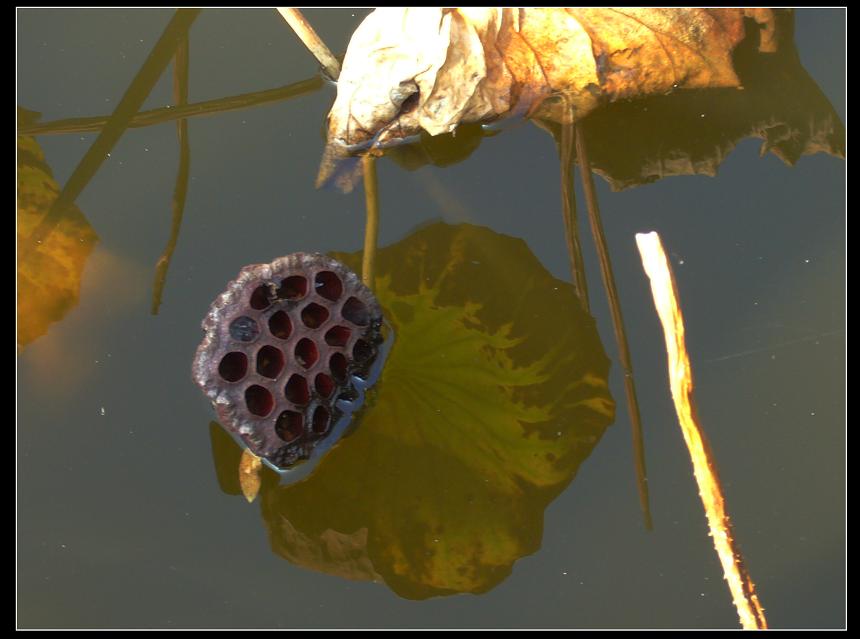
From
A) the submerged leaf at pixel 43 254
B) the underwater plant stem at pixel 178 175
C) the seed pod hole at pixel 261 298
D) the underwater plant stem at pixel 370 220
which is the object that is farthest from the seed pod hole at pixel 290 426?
the submerged leaf at pixel 43 254

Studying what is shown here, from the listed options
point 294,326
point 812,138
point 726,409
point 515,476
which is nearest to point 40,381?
point 294,326

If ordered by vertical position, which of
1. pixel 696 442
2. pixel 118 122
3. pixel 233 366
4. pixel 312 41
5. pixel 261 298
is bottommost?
pixel 696 442

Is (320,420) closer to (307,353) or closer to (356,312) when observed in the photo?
(307,353)

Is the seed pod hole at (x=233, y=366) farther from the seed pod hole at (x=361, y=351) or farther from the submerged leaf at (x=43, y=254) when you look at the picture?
the submerged leaf at (x=43, y=254)

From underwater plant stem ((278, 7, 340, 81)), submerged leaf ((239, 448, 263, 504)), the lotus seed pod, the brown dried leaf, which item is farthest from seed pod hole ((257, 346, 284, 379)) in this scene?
underwater plant stem ((278, 7, 340, 81))

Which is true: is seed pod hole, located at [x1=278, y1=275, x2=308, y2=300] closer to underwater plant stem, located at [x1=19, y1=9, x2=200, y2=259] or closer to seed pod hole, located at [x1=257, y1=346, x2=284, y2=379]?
seed pod hole, located at [x1=257, y1=346, x2=284, y2=379]

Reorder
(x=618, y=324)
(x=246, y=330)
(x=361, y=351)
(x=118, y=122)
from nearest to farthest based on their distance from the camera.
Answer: (x=246, y=330) < (x=361, y=351) < (x=618, y=324) < (x=118, y=122)

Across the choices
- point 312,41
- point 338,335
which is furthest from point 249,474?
point 312,41

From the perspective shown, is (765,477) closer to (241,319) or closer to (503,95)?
(503,95)
